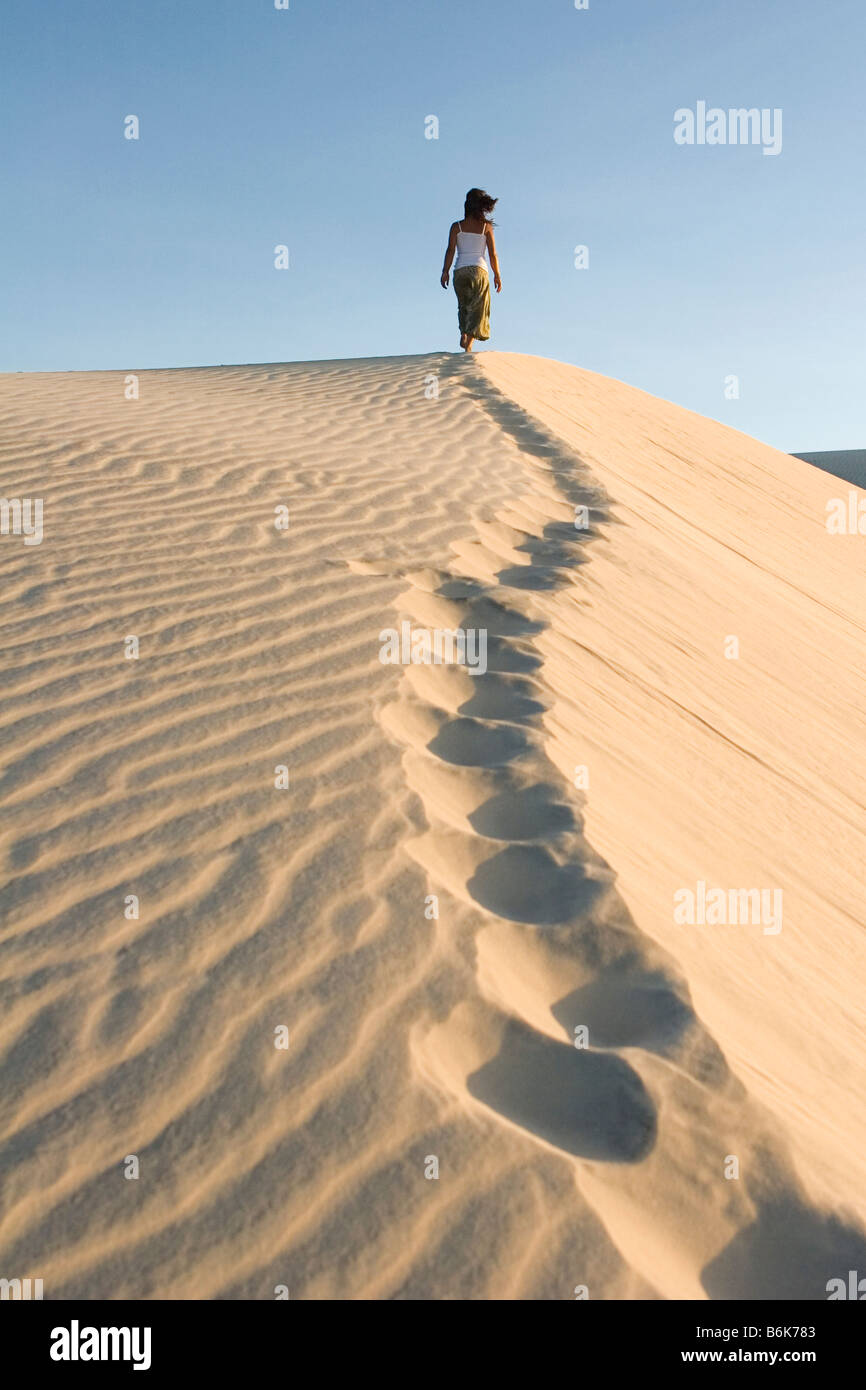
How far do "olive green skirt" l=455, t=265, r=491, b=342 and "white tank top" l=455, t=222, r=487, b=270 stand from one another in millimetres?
67

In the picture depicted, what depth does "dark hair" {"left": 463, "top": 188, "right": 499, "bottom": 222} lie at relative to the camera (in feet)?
37.0

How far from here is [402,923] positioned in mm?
2686

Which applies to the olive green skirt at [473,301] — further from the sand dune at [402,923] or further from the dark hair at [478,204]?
the sand dune at [402,923]

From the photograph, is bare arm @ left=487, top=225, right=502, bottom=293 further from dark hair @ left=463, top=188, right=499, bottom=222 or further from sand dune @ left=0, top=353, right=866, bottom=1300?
sand dune @ left=0, top=353, right=866, bottom=1300

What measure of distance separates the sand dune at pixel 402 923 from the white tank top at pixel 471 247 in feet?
22.2

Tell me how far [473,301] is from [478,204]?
3.55 ft
